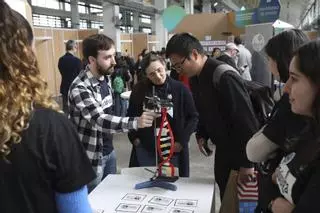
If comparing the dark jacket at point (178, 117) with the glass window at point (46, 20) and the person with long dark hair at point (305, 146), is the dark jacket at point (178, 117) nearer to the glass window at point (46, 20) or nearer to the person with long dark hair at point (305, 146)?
the person with long dark hair at point (305, 146)

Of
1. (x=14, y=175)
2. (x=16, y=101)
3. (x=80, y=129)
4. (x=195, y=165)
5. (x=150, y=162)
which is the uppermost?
(x=16, y=101)

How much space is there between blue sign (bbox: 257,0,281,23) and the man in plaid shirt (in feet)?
8.71

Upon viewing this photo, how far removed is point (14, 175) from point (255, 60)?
4.02 meters

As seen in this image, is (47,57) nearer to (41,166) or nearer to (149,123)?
(149,123)

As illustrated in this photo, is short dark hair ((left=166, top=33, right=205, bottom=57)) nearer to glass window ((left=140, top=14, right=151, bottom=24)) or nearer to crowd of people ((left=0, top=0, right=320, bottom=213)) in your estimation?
crowd of people ((left=0, top=0, right=320, bottom=213))

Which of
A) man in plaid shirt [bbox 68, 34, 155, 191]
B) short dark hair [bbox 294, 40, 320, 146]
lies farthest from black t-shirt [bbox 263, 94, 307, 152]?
man in plaid shirt [bbox 68, 34, 155, 191]

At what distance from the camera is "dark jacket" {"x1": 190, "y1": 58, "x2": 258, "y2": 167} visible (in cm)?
167

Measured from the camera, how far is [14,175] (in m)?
0.78

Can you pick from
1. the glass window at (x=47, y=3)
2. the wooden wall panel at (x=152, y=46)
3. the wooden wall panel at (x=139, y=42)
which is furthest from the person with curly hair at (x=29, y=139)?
the glass window at (x=47, y=3)

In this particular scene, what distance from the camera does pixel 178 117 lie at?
2.23m

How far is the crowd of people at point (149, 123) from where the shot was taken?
77cm

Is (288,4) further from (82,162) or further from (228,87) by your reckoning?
(82,162)

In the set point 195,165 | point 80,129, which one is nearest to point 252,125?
point 80,129

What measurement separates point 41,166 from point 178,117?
1493mm
